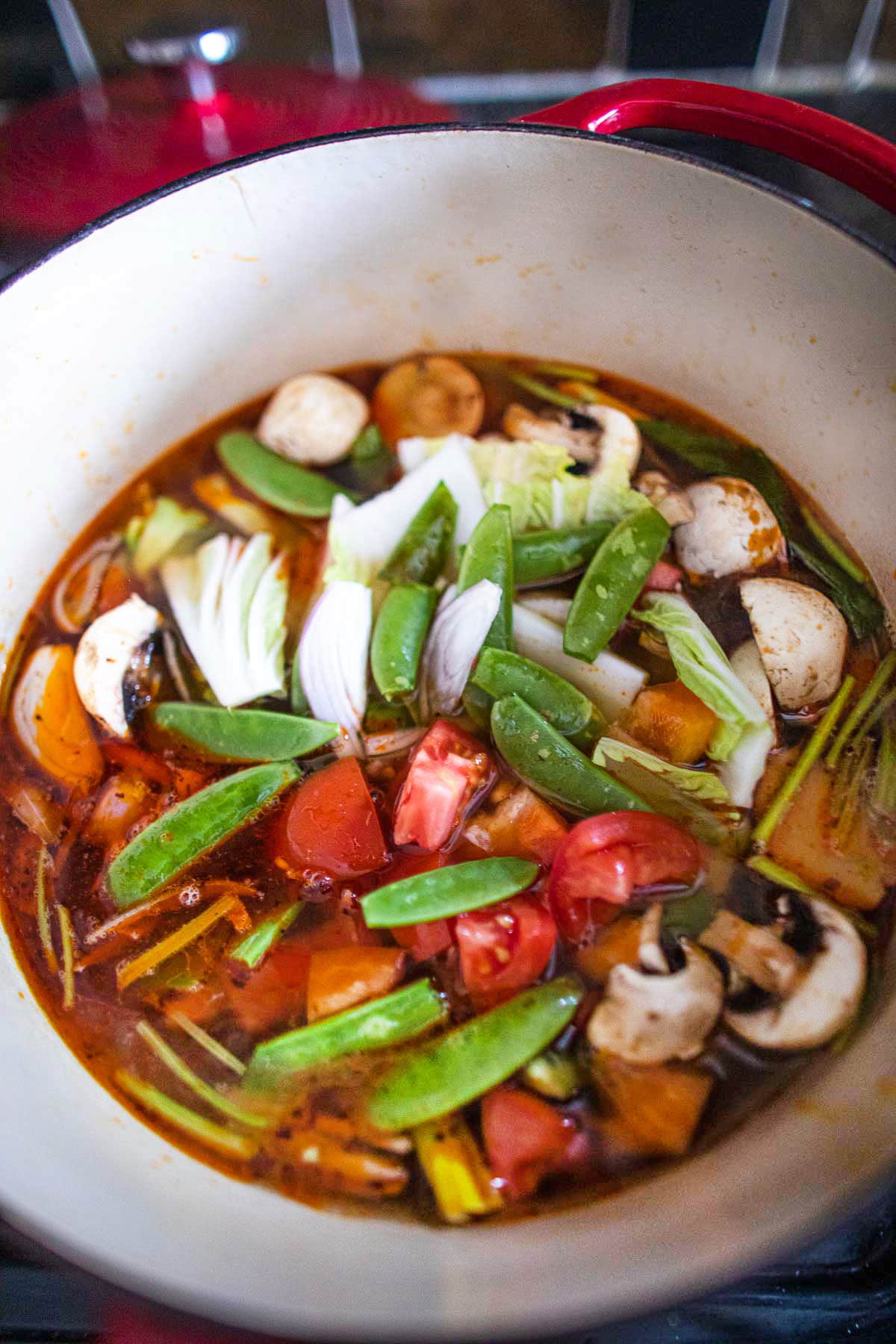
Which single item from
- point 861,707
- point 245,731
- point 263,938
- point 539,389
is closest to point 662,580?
point 861,707

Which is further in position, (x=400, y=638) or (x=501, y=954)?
(x=400, y=638)

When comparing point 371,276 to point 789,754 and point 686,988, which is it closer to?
point 789,754

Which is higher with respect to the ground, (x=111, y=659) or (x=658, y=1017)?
(x=111, y=659)

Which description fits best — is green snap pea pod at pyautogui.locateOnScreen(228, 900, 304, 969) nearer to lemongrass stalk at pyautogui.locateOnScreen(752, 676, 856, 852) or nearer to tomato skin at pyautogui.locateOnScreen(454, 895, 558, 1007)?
tomato skin at pyautogui.locateOnScreen(454, 895, 558, 1007)

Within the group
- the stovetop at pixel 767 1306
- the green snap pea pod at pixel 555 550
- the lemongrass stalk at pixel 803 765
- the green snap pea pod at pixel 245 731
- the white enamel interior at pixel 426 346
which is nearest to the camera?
the white enamel interior at pixel 426 346

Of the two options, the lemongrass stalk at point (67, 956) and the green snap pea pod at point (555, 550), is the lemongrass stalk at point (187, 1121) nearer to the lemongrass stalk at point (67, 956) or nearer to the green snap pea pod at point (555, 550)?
the lemongrass stalk at point (67, 956)

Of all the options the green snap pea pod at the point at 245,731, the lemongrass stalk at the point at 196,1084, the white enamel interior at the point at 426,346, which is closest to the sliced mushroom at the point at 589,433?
the white enamel interior at the point at 426,346

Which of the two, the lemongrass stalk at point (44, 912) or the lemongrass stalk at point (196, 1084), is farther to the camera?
the lemongrass stalk at point (44, 912)

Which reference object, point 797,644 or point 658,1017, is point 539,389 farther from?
point 658,1017
